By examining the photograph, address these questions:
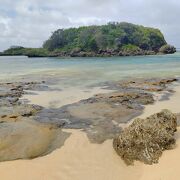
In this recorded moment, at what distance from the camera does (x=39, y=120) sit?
10.6m

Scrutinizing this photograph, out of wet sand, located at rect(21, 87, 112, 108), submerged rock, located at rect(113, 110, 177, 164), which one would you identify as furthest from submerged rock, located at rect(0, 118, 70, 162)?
wet sand, located at rect(21, 87, 112, 108)

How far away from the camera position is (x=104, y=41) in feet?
344

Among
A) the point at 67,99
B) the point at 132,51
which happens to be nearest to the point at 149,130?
the point at 67,99

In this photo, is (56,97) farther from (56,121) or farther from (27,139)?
(27,139)

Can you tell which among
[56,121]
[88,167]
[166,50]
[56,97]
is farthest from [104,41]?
[88,167]

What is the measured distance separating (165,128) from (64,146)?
9.03 ft

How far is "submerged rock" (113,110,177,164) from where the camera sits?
6891 mm

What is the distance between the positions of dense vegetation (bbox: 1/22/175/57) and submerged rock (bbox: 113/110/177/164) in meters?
87.8

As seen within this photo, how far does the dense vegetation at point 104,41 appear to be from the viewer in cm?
10088

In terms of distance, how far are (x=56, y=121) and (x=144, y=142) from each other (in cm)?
416

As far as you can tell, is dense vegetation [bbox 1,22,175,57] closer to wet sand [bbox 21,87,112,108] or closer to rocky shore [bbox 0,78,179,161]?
wet sand [bbox 21,87,112,108]

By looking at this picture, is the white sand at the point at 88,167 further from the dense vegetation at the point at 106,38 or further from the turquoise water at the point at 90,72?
the dense vegetation at the point at 106,38

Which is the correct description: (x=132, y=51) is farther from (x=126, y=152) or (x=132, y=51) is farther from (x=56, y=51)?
(x=126, y=152)

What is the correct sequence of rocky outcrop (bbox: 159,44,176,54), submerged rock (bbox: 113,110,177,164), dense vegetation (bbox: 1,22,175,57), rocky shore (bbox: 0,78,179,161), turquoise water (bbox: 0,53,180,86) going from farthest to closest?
rocky outcrop (bbox: 159,44,176,54), dense vegetation (bbox: 1,22,175,57), turquoise water (bbox: 0,53,180,86), rocky shore (bbox: 0,78,179,161), submerged rock (bbox: 113,110,177,164)
